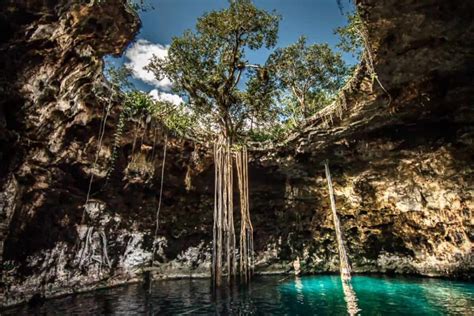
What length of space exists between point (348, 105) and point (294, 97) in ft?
18.5

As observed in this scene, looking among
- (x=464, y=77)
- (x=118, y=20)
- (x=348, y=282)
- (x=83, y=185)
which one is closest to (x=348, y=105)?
(x=464, y=77)

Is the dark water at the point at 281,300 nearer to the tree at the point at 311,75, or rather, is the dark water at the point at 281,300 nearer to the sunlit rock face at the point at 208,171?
the sunlit rock face at the point at 208,171

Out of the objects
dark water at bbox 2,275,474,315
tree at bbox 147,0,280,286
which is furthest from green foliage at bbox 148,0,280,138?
dark water at bbox 2,275,474,315

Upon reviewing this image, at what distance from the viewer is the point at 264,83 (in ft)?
36.4

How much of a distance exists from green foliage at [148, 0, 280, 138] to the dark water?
5.05 m

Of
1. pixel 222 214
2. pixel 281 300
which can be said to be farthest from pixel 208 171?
pixel 281 300

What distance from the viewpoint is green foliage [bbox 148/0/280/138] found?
30.0 ft

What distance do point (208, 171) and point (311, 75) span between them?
684cm

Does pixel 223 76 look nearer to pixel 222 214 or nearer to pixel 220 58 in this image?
pixel 220 58

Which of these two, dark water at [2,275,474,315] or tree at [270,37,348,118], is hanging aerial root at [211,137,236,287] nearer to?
dark water at [2,275,474,315]

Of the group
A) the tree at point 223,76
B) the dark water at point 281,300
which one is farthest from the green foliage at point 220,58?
the dark water at point 281,300

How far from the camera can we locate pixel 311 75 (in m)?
13.6

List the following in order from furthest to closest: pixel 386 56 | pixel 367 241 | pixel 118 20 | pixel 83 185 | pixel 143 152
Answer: pixel 367 241
pixel 143 152
pixel 83 185
pixel 386 56
pixel 118 20

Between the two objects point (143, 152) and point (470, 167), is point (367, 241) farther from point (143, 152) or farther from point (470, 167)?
point (143, 152)
